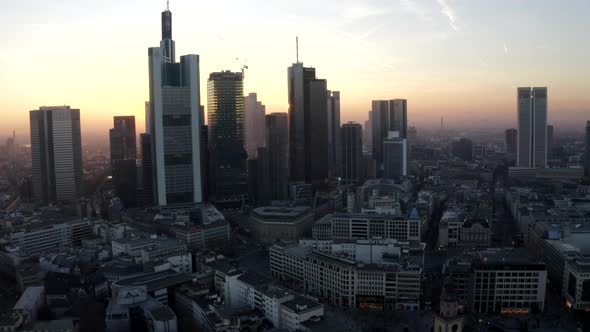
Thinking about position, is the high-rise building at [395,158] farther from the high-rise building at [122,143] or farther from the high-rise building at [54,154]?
the high-rise building at [54,154]

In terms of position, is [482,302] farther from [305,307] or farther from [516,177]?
[516,177]

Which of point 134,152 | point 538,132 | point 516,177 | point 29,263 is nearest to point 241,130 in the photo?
point 134,152

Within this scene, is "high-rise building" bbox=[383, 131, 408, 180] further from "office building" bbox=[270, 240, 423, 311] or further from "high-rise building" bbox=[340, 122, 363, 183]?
"office building" bbox=[270, 240, 423, 311]

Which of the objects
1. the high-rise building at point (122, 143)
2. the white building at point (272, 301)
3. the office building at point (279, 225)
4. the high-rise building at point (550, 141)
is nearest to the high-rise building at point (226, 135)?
the high-rise building at point (122, 143)

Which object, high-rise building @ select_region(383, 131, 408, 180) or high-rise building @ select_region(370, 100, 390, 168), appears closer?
high-rise building @ select_region(383, 131, 408, 180)

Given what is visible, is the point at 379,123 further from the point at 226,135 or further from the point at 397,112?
the point at 226,135

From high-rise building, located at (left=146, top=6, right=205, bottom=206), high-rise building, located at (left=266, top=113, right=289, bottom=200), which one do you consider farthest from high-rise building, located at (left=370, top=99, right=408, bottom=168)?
high-rise building, located at (left=146, top=6, right=205, bottom=206)

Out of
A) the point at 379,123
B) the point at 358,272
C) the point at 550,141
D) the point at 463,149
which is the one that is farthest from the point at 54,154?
the point at 463,149
